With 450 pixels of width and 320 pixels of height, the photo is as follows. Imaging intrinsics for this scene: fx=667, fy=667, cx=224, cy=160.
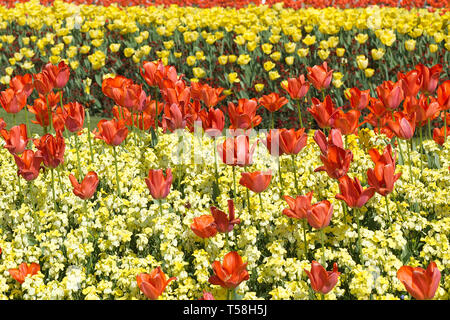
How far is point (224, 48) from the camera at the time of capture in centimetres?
768

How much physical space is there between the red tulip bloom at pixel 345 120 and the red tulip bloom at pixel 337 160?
681 millimetres

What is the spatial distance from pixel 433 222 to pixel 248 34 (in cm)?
460

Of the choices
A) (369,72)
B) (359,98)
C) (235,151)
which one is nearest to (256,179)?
(235,151)

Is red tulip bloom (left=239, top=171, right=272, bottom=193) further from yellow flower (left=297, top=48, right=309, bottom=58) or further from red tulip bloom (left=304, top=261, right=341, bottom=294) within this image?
yellow flower (left=297, top=48, right=309, bottom=58)

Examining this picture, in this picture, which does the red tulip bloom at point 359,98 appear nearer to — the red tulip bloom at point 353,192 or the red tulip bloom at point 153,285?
the red tulip bloom at point 353,192

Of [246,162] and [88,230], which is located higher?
[246,162]

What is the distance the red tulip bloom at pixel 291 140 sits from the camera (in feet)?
9.61

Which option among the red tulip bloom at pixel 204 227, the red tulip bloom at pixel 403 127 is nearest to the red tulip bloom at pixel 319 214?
the red tulip bloom at pixel 204 227

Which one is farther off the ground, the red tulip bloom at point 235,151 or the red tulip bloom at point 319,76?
the red tulip bloom at point 319,76

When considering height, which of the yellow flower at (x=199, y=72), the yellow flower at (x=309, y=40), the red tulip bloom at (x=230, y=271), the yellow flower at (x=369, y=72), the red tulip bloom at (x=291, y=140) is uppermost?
the red tulip bloom at (x=291, y=140)

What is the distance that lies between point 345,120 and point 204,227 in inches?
44.5

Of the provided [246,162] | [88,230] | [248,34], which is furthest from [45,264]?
[248,34]

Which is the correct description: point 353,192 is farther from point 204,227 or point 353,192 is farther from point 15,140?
point 15,140
